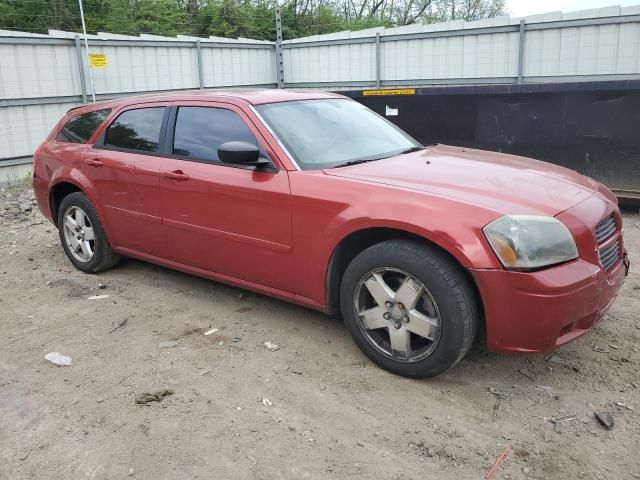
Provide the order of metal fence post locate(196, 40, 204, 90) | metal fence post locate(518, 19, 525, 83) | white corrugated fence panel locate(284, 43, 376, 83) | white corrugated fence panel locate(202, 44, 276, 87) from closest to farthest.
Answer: metal fence post locate(518, 19, 525, 83)
metal fence post locate(196, 40, 204, 90)
white corrugated fence panel locate(202, 44, 276, 87)
white corrugated fence panel locate(284, 43, 376, 83)

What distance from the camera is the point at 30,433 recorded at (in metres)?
3.00

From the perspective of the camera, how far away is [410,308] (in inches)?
129

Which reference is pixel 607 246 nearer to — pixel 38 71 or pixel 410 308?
pixel 410 308

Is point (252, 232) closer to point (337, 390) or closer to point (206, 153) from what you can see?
point (206, 153)

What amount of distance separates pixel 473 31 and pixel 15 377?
38.4 ft

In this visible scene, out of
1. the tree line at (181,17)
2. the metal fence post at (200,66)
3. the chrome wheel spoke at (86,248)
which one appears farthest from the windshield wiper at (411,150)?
the tree line at (181,17)

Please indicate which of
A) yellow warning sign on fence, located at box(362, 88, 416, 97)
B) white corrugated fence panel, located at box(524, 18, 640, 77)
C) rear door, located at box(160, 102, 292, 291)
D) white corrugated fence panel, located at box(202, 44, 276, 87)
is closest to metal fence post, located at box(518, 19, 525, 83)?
white corrugated fence panel, located at box(524, 18, 640, 77)

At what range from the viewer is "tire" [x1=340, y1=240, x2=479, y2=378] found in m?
3.11

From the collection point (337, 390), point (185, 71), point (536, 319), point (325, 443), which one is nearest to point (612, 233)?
point (536, 319)

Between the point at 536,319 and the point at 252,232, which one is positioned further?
the point at 252,232

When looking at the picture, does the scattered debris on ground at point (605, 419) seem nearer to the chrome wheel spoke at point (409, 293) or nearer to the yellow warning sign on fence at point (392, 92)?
the chrome wheel spoke at point (409, 293)

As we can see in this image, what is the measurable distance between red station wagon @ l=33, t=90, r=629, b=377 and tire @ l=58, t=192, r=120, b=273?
28 mm

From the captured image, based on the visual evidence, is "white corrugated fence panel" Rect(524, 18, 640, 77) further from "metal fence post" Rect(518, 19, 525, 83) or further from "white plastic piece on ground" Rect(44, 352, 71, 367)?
"white plastic piece on ground" Rect(44, 352, 71, 367)

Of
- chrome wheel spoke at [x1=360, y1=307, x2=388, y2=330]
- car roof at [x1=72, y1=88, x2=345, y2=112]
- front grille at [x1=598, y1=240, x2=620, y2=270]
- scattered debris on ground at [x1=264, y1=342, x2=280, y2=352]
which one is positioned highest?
car roof at [x1=72, y1=88, x2=345, y2=112]
